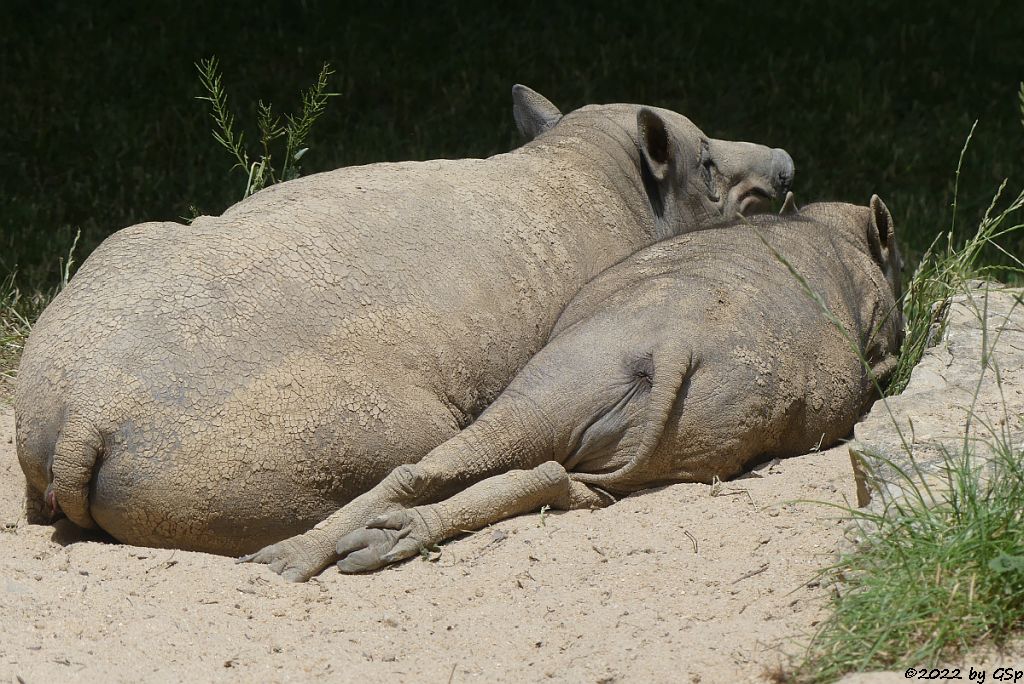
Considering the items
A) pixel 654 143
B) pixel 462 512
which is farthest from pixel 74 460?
pixel 654 143

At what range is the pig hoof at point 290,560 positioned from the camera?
393cm

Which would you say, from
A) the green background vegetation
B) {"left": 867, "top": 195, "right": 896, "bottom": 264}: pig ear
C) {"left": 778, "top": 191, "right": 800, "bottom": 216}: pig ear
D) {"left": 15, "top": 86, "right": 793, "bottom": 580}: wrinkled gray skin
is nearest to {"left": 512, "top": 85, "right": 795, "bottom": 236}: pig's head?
{"left": 778, "top": 191, "right": 800, "bottom": 216}: pig ear

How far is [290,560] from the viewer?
3961 mm

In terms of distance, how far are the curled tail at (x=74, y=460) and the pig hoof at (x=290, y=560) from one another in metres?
0.49

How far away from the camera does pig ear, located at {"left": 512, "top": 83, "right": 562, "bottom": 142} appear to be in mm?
6109

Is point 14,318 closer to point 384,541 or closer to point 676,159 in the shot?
point 384,541

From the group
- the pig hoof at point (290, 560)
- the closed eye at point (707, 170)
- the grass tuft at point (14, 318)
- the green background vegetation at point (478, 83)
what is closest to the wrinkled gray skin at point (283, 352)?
the pig hoof at point (290, 560)

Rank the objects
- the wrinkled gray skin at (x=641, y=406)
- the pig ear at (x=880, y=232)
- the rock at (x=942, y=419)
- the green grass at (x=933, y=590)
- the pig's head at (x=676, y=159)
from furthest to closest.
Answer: the pig's head at (x=676, y=159) → the pig ear at (x=880, y=232) → the wrinkled gray skin at (x=641, y=406) → the rock at (x=942, y=419) → the green grass at (x=933, y=590)

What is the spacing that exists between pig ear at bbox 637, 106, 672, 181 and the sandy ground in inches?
67.0

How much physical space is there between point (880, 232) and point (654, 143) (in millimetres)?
956

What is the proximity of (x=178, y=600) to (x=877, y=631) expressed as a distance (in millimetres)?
1847

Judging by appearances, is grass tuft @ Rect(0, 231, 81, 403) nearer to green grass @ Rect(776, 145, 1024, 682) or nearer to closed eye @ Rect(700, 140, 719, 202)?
closed eye @ Rect(700, 140, 719, 202)

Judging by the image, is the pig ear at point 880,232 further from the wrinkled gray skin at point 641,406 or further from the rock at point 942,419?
the wrinkled gray skin at point 641,406

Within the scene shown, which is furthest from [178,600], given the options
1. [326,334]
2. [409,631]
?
[326,334]
